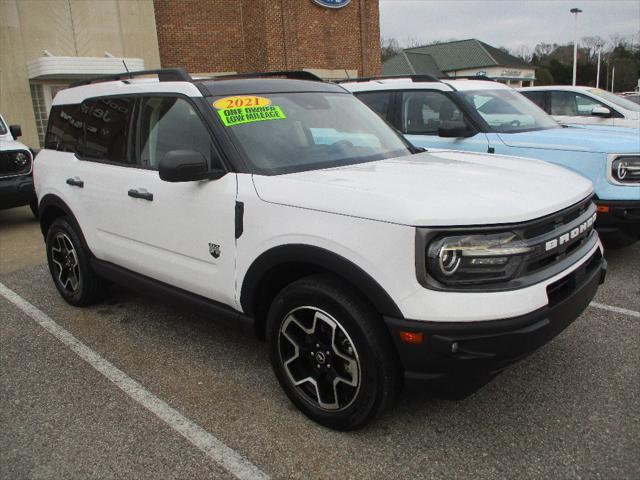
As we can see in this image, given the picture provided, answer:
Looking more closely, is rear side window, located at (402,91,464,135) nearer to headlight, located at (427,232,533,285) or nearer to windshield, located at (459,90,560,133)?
windshield, located at (459,90,560,133)

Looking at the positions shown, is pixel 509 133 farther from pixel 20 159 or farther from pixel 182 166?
pixel 20 159

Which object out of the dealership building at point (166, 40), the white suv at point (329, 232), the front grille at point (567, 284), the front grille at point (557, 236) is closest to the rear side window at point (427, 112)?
the white suv at point (329, 232)

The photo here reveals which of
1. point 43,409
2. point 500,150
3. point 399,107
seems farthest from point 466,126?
point 43,409

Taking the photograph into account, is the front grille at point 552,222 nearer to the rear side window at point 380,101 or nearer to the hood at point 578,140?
the hood at point 578,140

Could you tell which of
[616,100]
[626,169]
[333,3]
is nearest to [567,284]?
[626,169]

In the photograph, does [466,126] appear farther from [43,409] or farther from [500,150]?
[43,409]

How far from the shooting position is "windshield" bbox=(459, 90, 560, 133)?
246 inches

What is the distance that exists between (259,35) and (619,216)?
1883 centimetres

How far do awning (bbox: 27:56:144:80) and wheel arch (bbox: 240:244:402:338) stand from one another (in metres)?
14.6

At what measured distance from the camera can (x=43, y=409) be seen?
10.6 feet

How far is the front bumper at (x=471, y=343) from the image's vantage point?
2.37m

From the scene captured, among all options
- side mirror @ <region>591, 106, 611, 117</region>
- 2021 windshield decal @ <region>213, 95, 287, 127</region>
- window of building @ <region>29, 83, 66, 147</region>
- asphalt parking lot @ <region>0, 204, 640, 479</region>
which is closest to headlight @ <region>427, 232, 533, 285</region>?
asphalt parking lot @ <region>0, 204, 640, 479</region>

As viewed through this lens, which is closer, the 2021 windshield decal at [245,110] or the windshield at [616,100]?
the 2021 windshield decal at [245,110]

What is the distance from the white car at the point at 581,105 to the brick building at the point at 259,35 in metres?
13.8
